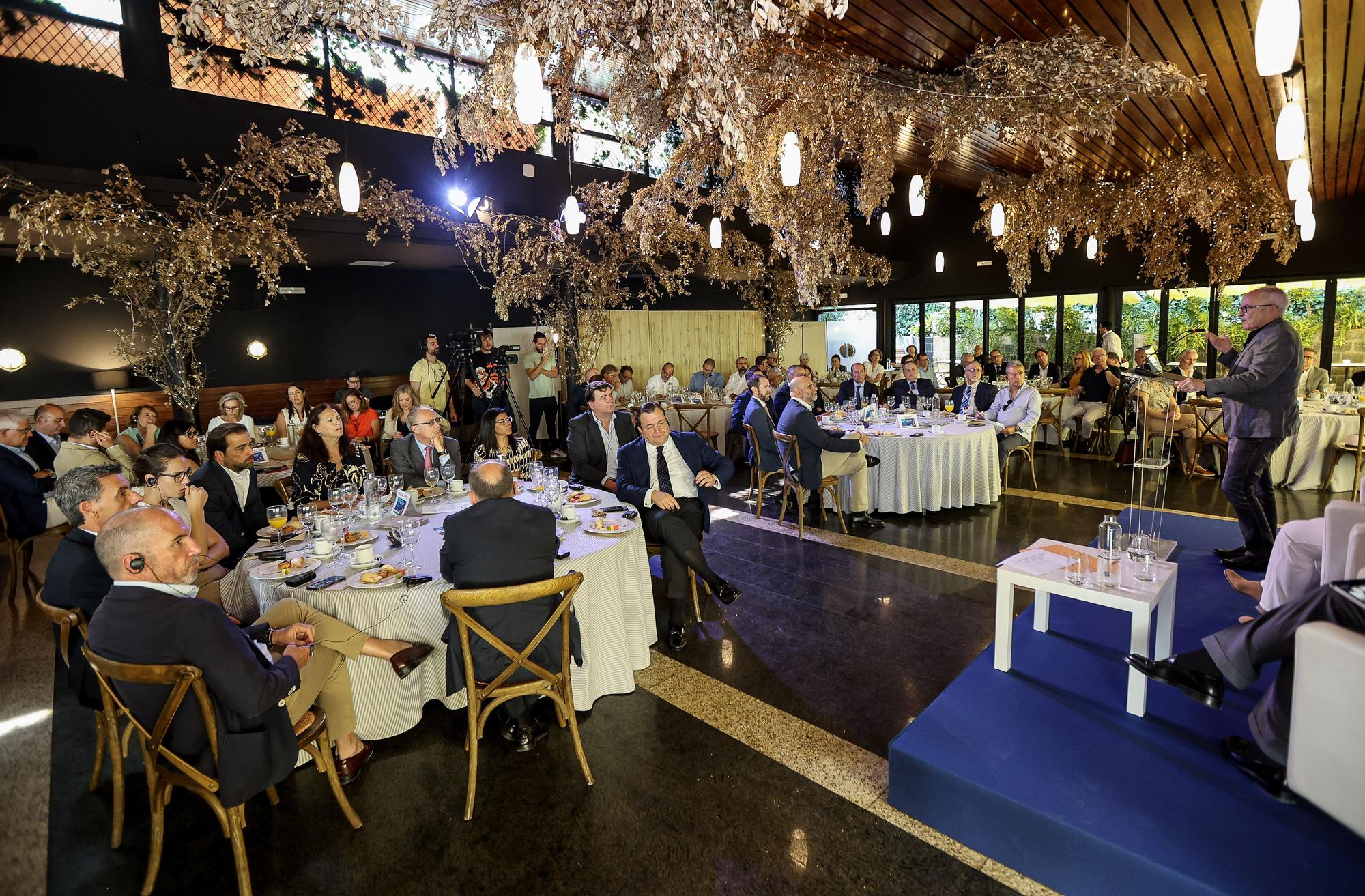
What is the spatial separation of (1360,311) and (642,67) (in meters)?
13.0

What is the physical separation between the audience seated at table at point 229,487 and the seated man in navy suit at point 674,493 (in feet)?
7.25

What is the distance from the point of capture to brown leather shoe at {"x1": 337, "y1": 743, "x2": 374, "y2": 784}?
289 cm

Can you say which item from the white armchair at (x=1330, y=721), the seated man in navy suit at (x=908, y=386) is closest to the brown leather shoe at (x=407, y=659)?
the white armchair at (x=1330, y=721)

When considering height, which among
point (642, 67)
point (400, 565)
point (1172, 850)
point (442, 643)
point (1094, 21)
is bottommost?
point (1172, 850)

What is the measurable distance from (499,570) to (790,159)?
3.10 metres

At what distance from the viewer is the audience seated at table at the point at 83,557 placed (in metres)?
2.73

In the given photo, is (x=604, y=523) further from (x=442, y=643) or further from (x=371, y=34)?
(x=371, y=34)

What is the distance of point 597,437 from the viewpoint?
5078 millimetres

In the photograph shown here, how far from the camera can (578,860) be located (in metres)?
2.43

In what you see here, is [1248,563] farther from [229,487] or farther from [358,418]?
[358,418]

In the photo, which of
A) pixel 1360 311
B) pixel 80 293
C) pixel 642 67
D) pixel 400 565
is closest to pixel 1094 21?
pixel 642 67

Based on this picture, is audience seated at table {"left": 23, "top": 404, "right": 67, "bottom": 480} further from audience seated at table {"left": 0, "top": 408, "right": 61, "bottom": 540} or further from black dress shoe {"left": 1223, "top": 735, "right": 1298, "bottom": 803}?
black dress shoe {"left": 1223, "top": 735, "right": 1298, "bottom": 803}

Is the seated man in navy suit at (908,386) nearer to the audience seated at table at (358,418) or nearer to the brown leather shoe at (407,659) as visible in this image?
the audience seated at table at (358,418)

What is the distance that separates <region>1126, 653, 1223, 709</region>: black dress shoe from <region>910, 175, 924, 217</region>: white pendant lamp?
15.8ft
